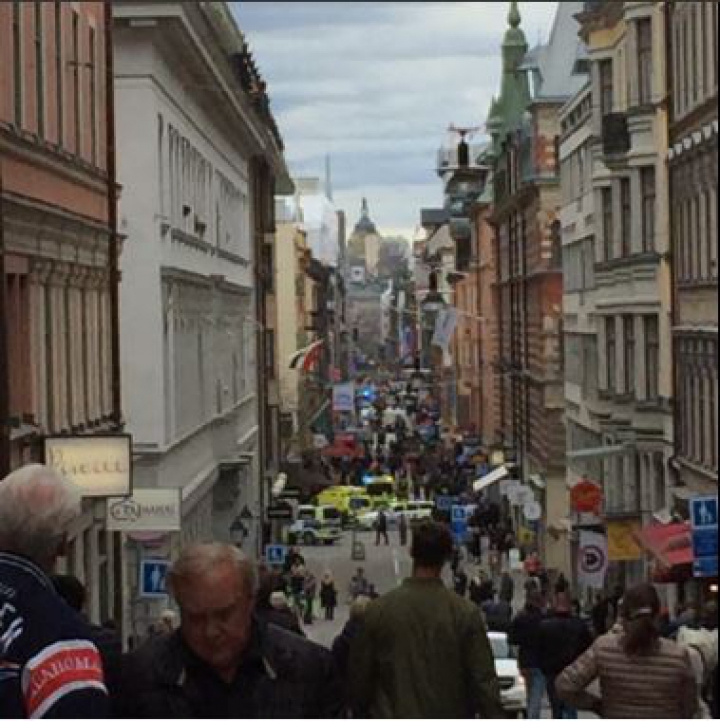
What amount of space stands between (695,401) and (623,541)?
191 centimetres

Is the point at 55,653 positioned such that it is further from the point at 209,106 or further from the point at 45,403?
the point at 209,106

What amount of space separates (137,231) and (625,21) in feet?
17.1

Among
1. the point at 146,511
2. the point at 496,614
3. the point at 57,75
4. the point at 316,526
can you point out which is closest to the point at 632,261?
the point at 316,526

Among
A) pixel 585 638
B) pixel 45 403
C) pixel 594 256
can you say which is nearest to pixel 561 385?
pixel 594 256

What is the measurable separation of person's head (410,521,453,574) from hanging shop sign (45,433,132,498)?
39.0ft

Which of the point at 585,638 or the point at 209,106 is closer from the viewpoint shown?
the point at 585,638

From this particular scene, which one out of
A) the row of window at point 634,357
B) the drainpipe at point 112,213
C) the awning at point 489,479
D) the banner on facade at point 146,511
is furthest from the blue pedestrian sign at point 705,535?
the awning at point 489,479

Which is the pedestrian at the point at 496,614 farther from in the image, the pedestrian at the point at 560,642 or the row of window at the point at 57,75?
the row of window at the point at 57,75

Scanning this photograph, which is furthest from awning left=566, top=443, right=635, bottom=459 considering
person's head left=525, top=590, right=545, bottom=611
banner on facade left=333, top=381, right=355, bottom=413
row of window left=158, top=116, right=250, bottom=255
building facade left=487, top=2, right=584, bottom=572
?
person's head left=525, top=590, right=545, bottom=611

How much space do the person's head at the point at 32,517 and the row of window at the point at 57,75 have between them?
14.2m

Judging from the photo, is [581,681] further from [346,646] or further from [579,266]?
[579,266]

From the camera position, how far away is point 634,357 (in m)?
23.9

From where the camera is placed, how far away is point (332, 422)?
114 ft

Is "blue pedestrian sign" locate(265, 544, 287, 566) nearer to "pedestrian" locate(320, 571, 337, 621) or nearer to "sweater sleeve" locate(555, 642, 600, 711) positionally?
"pedestrian" locate(320, 571, 337, 621)
